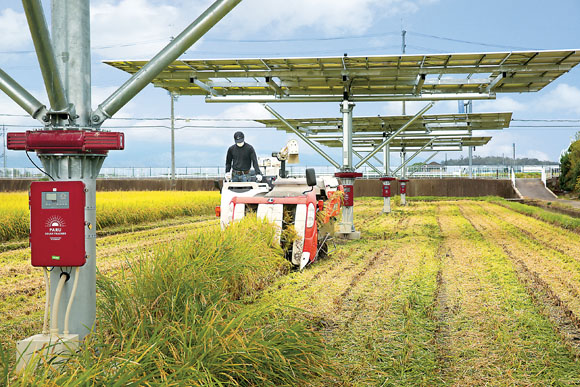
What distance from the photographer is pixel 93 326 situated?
3740mm

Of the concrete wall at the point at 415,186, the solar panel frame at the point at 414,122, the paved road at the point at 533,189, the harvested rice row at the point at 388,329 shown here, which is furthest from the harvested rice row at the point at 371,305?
the concrete wall at the point at 415,186

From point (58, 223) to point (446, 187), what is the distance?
3576 centimetres

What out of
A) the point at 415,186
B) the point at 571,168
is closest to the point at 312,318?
the point at 571,168

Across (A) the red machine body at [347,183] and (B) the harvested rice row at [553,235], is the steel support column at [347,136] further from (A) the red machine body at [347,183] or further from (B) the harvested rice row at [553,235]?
(B) the harvested rice row at [553,235]

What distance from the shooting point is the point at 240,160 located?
1048 cm

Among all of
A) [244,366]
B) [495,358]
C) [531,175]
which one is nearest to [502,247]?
[495,358]

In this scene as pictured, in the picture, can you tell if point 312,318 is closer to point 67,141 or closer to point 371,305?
point 371,305

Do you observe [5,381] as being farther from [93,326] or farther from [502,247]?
[502,247]

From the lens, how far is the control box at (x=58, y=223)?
139 inches

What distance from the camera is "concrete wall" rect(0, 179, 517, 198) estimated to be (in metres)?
36.0

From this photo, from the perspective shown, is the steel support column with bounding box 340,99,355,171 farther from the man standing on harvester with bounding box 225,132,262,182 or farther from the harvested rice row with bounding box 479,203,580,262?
the harvested rice row with bounding box 479,203,580,262

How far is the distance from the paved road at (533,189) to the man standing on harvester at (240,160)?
25.4 metres

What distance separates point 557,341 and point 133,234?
10.5 m

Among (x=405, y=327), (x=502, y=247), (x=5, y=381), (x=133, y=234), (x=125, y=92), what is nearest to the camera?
(x=5, y=381)
